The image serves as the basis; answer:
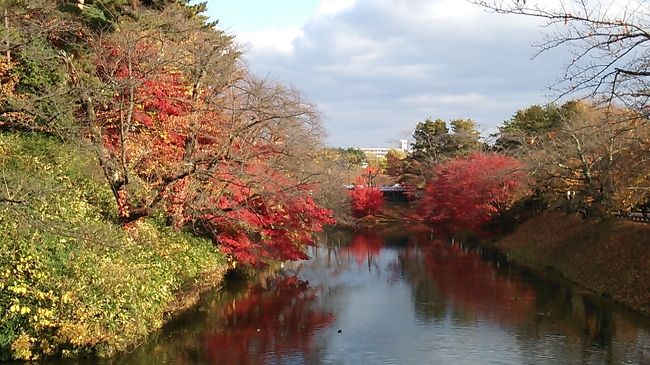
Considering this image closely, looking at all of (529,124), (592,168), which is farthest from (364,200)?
(592,168)

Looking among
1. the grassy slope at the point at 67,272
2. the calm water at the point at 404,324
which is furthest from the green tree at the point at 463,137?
the grassy slope at the point at 67,272

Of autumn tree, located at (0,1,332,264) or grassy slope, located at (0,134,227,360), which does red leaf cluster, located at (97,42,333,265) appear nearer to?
autumn tree, located at (0,1,332,264)

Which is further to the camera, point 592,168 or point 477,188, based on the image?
point 477,188

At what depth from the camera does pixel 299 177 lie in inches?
1074

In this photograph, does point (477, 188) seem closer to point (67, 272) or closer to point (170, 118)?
point (170, 118)

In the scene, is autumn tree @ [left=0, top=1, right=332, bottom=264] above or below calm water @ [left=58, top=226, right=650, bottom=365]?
above

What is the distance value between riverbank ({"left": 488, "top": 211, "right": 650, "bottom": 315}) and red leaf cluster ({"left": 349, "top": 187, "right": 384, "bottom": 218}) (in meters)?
23.9

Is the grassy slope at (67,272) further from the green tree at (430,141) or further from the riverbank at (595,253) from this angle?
the green tree at (430,141)

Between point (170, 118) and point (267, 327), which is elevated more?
point (170, 118)

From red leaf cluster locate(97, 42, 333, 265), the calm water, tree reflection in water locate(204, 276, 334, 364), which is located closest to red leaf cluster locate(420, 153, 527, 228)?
the calm water

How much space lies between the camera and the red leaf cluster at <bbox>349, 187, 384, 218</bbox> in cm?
5959

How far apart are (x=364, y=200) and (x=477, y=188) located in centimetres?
1957

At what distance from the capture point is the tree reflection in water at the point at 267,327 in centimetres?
1516

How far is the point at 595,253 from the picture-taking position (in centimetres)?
2589
